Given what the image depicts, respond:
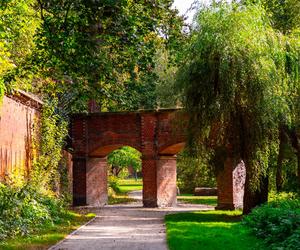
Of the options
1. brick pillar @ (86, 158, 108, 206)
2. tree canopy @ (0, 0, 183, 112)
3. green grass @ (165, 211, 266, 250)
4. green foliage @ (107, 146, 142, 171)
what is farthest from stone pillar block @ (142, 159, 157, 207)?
green foliage @ (107, 146, 142, 171)

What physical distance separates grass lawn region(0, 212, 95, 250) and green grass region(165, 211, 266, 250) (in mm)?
2930

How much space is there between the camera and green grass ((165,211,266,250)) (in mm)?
12102

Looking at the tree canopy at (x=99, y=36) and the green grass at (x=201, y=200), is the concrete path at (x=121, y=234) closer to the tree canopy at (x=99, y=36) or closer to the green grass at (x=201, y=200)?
the tree canopy at (x=99, y=36)

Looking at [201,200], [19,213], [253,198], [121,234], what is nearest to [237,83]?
[253,198]

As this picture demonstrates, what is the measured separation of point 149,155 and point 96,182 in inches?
153

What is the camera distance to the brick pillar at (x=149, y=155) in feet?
88.7

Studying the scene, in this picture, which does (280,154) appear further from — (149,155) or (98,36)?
(98,36)

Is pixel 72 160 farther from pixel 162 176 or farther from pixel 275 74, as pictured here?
pixel 275 74

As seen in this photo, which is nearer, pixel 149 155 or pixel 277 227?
pixel 277 227

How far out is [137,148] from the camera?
2758 cm

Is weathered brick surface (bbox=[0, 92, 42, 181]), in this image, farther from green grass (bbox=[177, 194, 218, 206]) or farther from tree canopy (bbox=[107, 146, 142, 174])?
tree canopy (bbox=[107, 146, 142, 174])

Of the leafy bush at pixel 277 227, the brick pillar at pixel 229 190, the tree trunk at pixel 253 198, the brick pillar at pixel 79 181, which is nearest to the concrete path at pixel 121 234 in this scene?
the leafy bush at pixel 277 227

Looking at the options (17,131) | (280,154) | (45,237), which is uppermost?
(17,131)

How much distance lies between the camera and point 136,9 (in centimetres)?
1133
